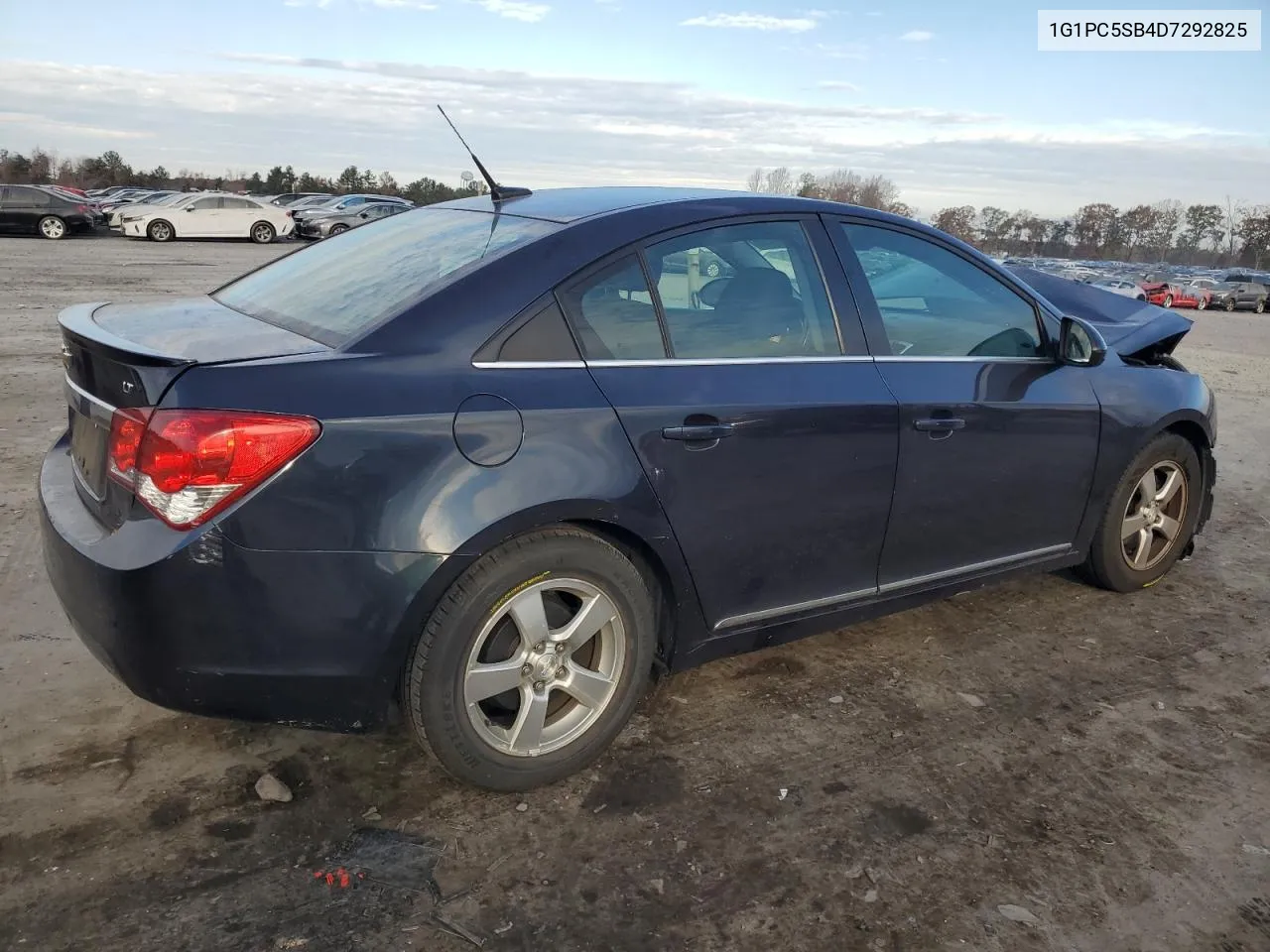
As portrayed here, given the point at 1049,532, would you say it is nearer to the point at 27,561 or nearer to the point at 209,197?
the point at 27,561

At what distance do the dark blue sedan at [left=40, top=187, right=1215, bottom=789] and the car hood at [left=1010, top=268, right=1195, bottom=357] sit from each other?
0.72 m

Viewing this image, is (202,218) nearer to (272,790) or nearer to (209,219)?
(209,219)

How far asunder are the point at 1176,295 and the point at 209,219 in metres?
35.9

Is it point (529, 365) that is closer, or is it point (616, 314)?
point (529, 365)

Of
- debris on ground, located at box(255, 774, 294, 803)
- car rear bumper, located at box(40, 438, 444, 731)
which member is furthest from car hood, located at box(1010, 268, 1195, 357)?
debris on ground, located at box(255, 774, 294, 803)

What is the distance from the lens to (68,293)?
1448cm

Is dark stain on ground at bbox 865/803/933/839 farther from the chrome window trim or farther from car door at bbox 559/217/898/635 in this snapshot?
the chrome window trim

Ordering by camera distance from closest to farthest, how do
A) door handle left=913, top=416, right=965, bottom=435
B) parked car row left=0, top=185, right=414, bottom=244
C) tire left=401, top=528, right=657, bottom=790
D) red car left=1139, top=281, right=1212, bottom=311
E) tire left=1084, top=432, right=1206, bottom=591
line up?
tire left=401, top=528, right=657, bottom=790
door handle left=913, top=416, right=965, bottom=435
tire left=1084, top=432, right=1206, bottom=591
parked car row left=0, top=185, right=414, bottom=244
red car left=1139, top=281, right=1212, bottom=311

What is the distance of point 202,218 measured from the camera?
30953 mm

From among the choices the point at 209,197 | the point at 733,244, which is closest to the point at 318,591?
the point at 733,244

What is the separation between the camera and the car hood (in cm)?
442

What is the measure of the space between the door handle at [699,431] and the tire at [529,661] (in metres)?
0.37

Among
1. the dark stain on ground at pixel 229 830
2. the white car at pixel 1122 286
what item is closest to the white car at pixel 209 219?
the white car at pixel 1122 286

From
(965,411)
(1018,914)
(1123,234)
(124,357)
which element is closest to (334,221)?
(965,411)
